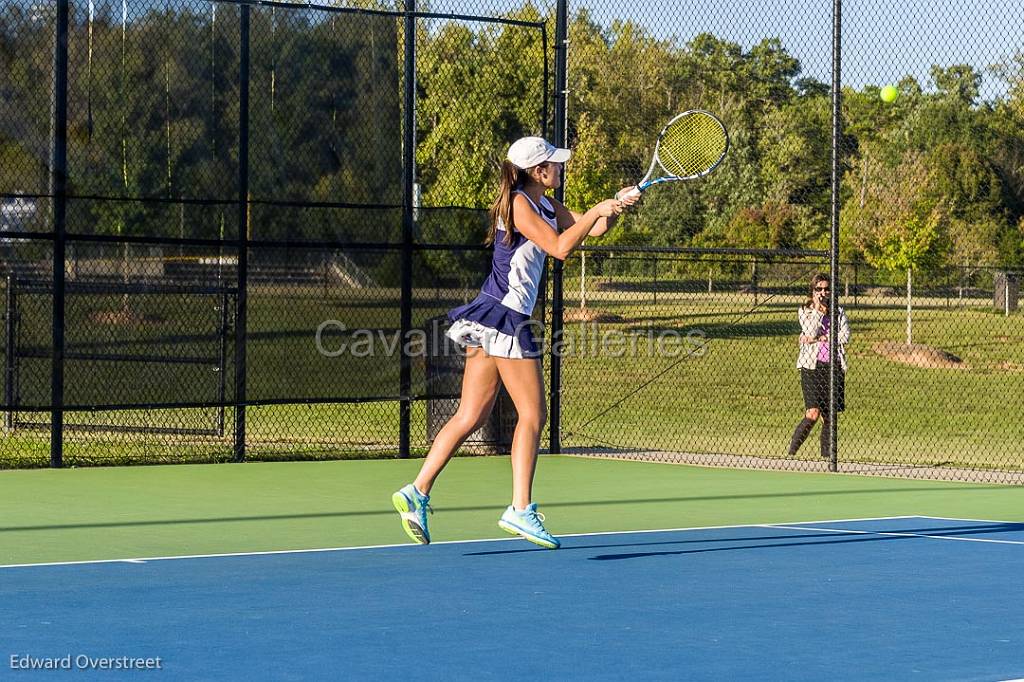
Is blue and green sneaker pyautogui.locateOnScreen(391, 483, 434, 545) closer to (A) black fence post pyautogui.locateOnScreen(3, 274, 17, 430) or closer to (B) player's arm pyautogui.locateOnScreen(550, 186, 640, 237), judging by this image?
(B) player's arm pyautogui.locateOnScreen(550, 186, 640, 237)

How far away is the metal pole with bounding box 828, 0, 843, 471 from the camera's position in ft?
42.9

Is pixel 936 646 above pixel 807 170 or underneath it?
underneath

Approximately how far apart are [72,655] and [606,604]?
86.6 inches

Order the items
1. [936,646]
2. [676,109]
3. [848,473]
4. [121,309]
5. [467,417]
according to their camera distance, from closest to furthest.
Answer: [936,646]
[467,417]
[121,309]
[848,473]
[676,109]

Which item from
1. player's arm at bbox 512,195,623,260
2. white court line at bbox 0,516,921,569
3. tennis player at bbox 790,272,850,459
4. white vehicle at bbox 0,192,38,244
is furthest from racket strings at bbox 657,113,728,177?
tennis player at bbox 790,272,850,459

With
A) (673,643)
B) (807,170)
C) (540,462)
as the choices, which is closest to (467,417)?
(673,643)

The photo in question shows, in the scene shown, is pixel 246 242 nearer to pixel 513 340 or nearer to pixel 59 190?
pixel 59 190

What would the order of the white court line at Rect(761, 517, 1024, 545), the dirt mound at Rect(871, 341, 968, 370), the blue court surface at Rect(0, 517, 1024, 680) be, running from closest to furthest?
the blue court surface at Rect(0, 517, 1024, 680)
the white court line at Rect(761, 517, 1024, 545)
the dirt mound at Rect(871, 341, 968, 370)

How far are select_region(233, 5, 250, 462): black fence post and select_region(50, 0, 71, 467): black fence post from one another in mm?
1265

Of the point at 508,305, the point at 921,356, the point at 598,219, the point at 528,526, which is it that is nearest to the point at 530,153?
the point at 598,219

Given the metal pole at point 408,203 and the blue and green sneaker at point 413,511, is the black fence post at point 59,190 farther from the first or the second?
the blue and green sneaker at point 413,511

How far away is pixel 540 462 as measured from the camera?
13.5 meters

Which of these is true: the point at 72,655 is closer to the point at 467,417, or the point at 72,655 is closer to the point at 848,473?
the point at 467,417

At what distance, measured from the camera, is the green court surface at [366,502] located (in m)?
8.83
